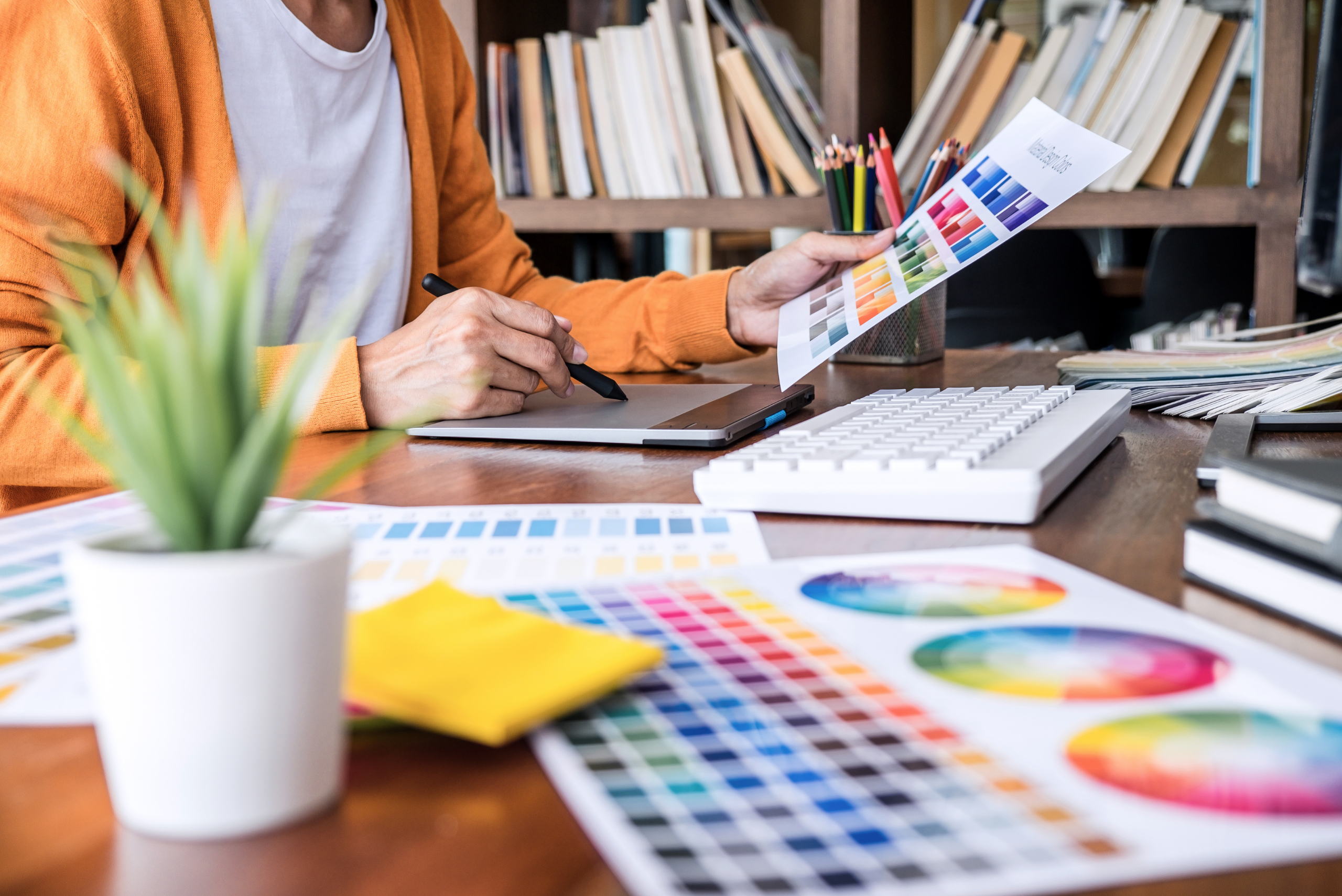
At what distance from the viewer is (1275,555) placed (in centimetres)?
44

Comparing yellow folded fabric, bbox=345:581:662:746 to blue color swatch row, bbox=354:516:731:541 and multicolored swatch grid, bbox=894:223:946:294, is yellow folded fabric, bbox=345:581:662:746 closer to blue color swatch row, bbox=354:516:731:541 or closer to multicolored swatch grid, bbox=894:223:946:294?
blue color swatch row, bbox=354:516:731:541

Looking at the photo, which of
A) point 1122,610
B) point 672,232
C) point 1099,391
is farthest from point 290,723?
point 672,232

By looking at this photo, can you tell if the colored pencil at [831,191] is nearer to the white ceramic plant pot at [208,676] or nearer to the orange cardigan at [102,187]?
the orange cardigan at [102,187]

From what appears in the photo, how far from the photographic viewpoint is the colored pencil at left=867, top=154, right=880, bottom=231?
1307 millimetres

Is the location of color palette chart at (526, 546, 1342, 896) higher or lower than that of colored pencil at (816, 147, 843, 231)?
lower

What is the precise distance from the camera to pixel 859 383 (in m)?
1.20

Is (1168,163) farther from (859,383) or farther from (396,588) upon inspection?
(396,588)

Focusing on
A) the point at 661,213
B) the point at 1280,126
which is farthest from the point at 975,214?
the point at 661,213

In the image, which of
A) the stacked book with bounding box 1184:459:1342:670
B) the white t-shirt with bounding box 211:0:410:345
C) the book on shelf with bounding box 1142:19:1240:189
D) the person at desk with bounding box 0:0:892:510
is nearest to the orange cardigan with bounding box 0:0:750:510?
the person at desk with bounding box 0:0:892:510

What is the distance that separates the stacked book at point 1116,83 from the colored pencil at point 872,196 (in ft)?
1.37

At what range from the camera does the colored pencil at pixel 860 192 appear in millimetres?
1314

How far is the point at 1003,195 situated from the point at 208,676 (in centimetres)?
80

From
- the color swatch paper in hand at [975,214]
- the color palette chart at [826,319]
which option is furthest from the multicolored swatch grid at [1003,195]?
the color palette chart at [826,319]

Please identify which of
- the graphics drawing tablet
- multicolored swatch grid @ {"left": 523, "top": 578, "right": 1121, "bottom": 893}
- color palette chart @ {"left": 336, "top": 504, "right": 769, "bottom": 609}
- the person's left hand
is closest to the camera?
multicolored swatch grid @ {"left": 523, "top": 578, "right": 1121, "bottom": 893}
